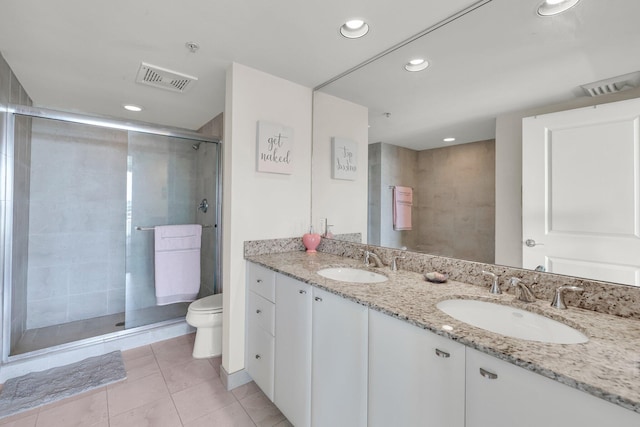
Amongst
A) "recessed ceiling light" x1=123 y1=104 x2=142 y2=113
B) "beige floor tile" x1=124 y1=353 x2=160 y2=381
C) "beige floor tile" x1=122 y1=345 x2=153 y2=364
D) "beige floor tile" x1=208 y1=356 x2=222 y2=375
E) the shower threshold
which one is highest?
"recessed ceiling light" x1=123 y1=104 x2=142 y2=113

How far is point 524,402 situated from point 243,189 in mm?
1702

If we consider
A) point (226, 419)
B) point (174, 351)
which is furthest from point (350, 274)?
point (174, 351)

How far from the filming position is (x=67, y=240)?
8.96 feet

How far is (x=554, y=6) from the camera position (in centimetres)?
113

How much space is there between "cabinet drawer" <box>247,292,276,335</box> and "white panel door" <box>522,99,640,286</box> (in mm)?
1307

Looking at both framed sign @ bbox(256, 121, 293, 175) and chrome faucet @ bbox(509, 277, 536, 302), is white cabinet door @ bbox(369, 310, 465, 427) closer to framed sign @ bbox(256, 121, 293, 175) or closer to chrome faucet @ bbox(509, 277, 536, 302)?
chrome faucet @ bbox(509, 277, 536, 302)

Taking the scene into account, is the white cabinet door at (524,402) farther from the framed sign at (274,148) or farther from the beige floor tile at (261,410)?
the framed sign at (274,148)

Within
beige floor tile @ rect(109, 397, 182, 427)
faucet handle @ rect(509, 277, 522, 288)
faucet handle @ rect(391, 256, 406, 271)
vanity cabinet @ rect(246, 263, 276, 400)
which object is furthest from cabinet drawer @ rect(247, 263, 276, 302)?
faucet handle @ rect(509, 277, 522, 288)

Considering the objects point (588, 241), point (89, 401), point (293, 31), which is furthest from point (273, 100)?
point (89, 401)

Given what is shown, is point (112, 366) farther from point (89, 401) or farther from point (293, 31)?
point (293, 31)

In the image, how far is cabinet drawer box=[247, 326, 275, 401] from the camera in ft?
5.25

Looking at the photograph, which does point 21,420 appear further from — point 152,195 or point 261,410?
point 152,195

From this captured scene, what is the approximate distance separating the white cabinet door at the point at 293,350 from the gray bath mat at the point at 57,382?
4.18 feet

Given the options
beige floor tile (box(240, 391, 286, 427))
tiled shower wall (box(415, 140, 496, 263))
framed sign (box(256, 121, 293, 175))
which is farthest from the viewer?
framed sign (box(256, 121, 293, 175))
